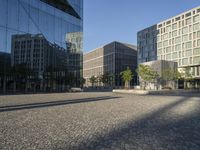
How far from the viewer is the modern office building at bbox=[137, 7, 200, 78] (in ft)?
266

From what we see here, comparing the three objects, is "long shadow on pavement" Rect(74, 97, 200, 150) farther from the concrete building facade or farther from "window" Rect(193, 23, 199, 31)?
"window" Rect(193, 23, 199, 31)

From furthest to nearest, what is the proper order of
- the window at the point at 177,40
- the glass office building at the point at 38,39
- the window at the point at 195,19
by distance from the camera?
1. the window at the point at 177,40
2. the window at the point at 195,19
3. the glass office building at the point at 38,39

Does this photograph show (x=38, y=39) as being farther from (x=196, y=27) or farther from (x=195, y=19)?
(x=195, y=19)

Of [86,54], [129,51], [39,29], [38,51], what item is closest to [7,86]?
[38,51]

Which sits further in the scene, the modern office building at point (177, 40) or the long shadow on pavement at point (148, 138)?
the modern office building at point (177, 40)

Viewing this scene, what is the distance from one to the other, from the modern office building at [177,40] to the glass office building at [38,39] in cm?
4749

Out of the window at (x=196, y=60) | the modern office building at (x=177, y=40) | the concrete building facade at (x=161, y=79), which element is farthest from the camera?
the modern office building at (x=177, y=40)

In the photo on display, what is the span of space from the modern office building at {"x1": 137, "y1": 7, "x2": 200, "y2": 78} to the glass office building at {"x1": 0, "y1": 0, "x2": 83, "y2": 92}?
47487 millimetres

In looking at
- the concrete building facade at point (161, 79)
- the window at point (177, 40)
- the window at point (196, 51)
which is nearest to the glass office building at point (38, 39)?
the concrete building facade at point (161, 79)

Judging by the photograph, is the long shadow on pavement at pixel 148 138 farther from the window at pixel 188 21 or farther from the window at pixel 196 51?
the window at pixel 188 21

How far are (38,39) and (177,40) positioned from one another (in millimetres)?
63079

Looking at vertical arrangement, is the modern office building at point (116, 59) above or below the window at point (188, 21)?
below

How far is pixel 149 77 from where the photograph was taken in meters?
54.9

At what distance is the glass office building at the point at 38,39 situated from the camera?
137 feet
